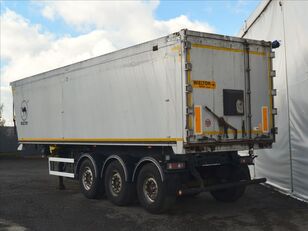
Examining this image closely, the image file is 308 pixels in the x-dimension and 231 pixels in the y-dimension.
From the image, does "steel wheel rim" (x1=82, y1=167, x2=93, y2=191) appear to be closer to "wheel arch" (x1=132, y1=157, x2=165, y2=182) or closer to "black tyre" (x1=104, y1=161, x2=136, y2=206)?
"black tyre" (x1=104, y1=161, x2=136, y2=206)

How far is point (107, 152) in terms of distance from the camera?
10523 mm

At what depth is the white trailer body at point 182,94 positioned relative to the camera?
27.0 ft

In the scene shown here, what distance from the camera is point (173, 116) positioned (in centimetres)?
831

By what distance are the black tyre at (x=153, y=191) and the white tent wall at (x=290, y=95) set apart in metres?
3.47

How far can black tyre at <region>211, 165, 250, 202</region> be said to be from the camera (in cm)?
948

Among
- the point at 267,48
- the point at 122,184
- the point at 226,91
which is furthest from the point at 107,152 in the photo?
the point at 267,48

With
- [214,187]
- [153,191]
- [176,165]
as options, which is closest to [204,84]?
[176,165]

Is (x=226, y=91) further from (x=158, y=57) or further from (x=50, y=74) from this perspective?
(x=50, y=74)

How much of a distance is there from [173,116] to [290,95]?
3930mm

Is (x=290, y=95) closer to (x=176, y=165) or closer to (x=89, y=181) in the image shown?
(x=176, y=165)

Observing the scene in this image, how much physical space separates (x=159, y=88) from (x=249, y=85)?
1862 millimetres

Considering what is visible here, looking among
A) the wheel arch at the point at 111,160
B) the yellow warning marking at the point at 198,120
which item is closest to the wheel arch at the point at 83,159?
the wheel arch at the point at 111,160

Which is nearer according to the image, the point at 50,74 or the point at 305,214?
the point at 305,214

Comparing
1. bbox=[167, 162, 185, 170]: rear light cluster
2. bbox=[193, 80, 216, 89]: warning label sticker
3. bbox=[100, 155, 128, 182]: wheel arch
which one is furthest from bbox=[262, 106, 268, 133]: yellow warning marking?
bbox=[100, 155, 128, 182]: wheel arch
